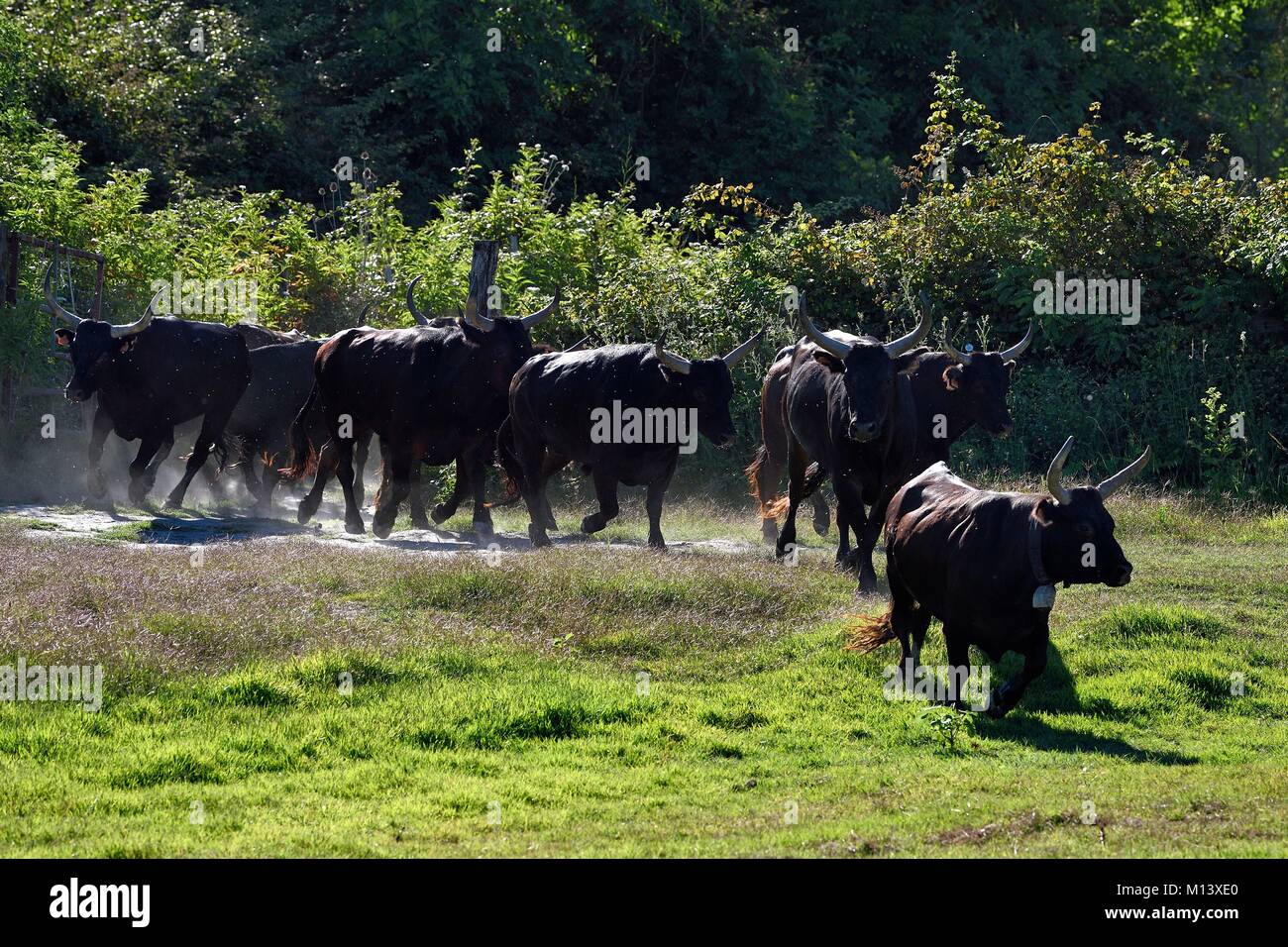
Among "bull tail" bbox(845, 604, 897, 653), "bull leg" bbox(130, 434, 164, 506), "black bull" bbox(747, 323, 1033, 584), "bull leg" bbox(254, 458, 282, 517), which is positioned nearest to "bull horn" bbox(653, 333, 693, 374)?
"black bull" bbox(747, 323, 1033, 584)

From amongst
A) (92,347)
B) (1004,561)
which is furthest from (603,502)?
(1004,561)

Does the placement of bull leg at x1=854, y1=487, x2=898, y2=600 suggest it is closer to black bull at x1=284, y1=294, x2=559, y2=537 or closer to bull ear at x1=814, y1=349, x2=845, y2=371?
bull ear at x1=814, y1=349, x2=845, y2=371

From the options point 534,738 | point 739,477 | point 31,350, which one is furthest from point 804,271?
point 534,738

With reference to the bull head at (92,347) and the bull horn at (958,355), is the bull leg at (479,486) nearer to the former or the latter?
the bull head at (92,347)

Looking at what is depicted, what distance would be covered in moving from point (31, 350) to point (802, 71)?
19.5 m

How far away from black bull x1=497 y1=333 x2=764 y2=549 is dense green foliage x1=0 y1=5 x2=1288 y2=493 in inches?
176

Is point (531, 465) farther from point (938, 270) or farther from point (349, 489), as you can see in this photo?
point (938, 270)

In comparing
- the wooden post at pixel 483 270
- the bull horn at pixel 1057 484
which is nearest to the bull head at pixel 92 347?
the wooden post at pixel 483 270

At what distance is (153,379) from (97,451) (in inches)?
40.2

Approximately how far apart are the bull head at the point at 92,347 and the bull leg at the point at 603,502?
5.66 metres

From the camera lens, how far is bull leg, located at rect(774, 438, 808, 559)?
15.6 m

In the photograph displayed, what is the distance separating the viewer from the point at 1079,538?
9570mm

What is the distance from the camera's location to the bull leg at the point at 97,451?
18359mm
